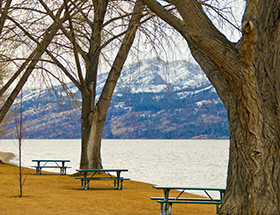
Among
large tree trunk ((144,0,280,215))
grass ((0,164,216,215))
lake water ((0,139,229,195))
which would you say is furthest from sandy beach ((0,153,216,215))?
lake water ((0,139,229,195))

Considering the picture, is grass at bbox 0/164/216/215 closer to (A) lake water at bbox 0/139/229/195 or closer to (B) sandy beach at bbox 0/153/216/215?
(B) sandy beach at bbox 0/153/216/215

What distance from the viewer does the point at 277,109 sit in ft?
20.5

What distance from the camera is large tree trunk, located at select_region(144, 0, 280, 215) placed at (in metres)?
6.00

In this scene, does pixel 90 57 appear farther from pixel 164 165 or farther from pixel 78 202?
pixel 164 165

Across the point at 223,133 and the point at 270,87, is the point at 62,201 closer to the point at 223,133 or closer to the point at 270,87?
the point at 270,87

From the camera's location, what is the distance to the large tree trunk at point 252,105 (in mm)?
5996

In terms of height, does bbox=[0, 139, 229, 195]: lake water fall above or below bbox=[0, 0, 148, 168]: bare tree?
below

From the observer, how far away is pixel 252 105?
6094 millimetres

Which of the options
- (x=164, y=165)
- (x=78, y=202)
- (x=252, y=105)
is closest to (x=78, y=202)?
(x=78, y=202)

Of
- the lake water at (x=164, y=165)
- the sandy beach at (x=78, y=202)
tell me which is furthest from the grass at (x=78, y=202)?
the lake water at (x=164, y=165)

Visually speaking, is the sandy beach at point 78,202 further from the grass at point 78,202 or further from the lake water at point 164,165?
the lake water at point 164,165

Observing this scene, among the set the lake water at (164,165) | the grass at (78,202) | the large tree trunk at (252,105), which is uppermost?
the large tree trunk at (252,105)

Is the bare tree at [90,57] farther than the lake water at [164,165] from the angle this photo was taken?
No

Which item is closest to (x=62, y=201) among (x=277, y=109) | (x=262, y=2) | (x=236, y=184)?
(x=236, y=184)
